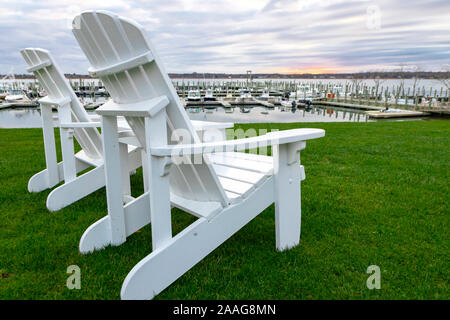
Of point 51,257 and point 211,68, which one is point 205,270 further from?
point 211,68

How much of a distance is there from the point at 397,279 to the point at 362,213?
104cm

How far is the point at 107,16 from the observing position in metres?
1.54

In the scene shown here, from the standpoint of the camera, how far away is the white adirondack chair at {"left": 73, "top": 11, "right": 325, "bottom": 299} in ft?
5.38

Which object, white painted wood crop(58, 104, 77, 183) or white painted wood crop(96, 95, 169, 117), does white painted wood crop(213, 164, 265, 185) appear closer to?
white painted wood crop(96, 95, 169, 117)

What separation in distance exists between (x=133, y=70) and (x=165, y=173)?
540 mm

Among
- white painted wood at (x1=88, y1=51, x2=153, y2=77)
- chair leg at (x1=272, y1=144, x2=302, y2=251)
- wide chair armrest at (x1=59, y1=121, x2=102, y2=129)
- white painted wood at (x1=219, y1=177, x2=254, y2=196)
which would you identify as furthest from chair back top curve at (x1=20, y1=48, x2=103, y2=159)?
chair leg at (x1=272, y1=144, x2=302, y2=251)

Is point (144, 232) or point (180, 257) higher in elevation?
point (180, 257)

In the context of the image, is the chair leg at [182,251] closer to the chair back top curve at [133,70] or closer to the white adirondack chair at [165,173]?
the white adirondack chair at [165,173]

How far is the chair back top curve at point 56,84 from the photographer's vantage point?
2953 mm

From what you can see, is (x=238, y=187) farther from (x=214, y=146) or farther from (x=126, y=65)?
(x=126, y=65)

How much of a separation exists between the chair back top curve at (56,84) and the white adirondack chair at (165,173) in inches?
42.7

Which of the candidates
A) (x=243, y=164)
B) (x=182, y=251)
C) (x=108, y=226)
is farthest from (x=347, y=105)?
(x=182, y=251)

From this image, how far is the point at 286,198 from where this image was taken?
221 centimetres
